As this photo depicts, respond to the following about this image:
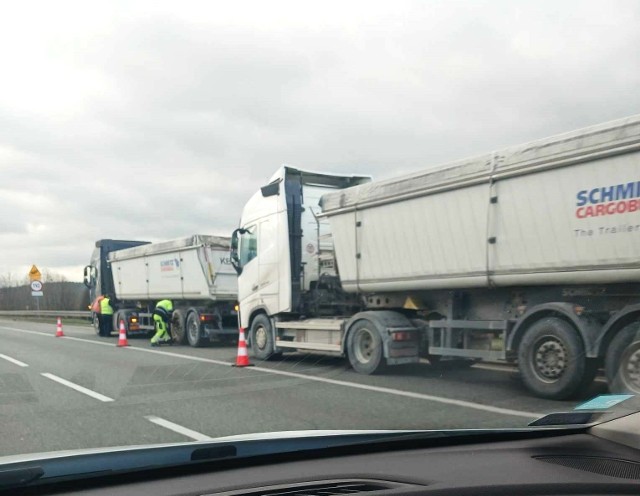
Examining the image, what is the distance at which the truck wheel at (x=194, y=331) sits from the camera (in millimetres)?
17734

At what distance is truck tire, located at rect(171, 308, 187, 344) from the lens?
18.6 metres

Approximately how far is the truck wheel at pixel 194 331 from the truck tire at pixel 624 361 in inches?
478

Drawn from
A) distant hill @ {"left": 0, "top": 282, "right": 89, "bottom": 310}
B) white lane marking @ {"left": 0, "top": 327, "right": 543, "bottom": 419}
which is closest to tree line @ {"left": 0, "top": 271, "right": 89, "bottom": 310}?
distant hill @ {"left": 0, "top": 282, "right": 89, "bottom": 310}

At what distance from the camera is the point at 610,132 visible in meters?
7.22

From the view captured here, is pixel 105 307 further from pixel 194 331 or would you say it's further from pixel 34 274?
pixel 34 274

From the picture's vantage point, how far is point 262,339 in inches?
532

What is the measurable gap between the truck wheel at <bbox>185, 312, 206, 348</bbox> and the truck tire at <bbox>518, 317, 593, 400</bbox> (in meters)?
10.9

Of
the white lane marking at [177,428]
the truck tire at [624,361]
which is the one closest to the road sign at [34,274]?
the white lane marking at [177,428]

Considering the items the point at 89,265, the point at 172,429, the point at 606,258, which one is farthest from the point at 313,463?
the point at 89,265

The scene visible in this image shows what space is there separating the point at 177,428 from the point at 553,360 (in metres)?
4.35

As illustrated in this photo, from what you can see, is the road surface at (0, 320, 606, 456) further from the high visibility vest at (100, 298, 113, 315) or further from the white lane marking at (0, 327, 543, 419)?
the high visibility vest at (100, 298, 113, 315)

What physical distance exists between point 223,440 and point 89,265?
24318mm

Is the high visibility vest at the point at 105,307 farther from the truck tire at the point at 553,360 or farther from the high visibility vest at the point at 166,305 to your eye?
the truck tire at the point at 553,360

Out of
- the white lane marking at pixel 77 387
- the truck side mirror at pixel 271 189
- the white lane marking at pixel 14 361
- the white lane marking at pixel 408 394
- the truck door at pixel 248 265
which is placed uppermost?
the truck side mirror at pixel 271 189
